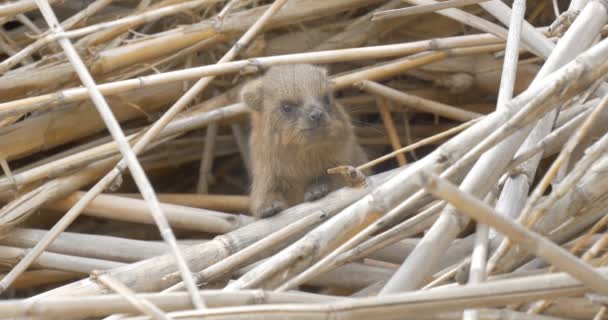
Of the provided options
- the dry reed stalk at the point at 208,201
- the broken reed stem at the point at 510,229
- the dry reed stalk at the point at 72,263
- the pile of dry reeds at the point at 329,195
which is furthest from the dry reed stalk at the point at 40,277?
the broken reed stem at the point at 510,229

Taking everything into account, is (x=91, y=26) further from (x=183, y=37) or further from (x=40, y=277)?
(x=40, y=277)

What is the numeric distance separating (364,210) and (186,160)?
2732mm

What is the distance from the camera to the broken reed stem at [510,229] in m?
2.27

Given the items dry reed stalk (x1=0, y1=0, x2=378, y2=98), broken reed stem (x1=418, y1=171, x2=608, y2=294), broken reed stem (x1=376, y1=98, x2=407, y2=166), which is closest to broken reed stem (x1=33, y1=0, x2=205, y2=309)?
broken reed stem (x1=418, y1=171, x2=608, y2=294)

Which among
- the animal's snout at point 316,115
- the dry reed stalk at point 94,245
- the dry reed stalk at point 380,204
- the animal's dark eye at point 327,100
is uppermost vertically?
the animal's dark eye at point 327,100

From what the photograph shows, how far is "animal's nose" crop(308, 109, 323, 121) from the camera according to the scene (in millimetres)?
4512

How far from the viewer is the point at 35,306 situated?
2629mm

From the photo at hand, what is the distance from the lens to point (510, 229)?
2350 millimetres

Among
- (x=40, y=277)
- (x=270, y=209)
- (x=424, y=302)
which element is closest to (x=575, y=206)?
(x=424, y=302)

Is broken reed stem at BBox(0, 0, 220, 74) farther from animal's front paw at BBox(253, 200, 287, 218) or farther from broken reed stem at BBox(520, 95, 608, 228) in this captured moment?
broken reed stem at BBox(520, 95, 608, 228)

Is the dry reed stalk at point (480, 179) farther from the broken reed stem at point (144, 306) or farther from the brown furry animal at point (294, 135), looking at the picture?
the brown furry animal at point (294, 135)

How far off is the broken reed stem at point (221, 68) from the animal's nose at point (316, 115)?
20.7 inches

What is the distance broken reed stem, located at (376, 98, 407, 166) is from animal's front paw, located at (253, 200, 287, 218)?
0.75m

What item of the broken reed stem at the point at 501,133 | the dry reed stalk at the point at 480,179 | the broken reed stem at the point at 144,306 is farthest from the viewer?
the dry reed stalk at the point at 480,179
